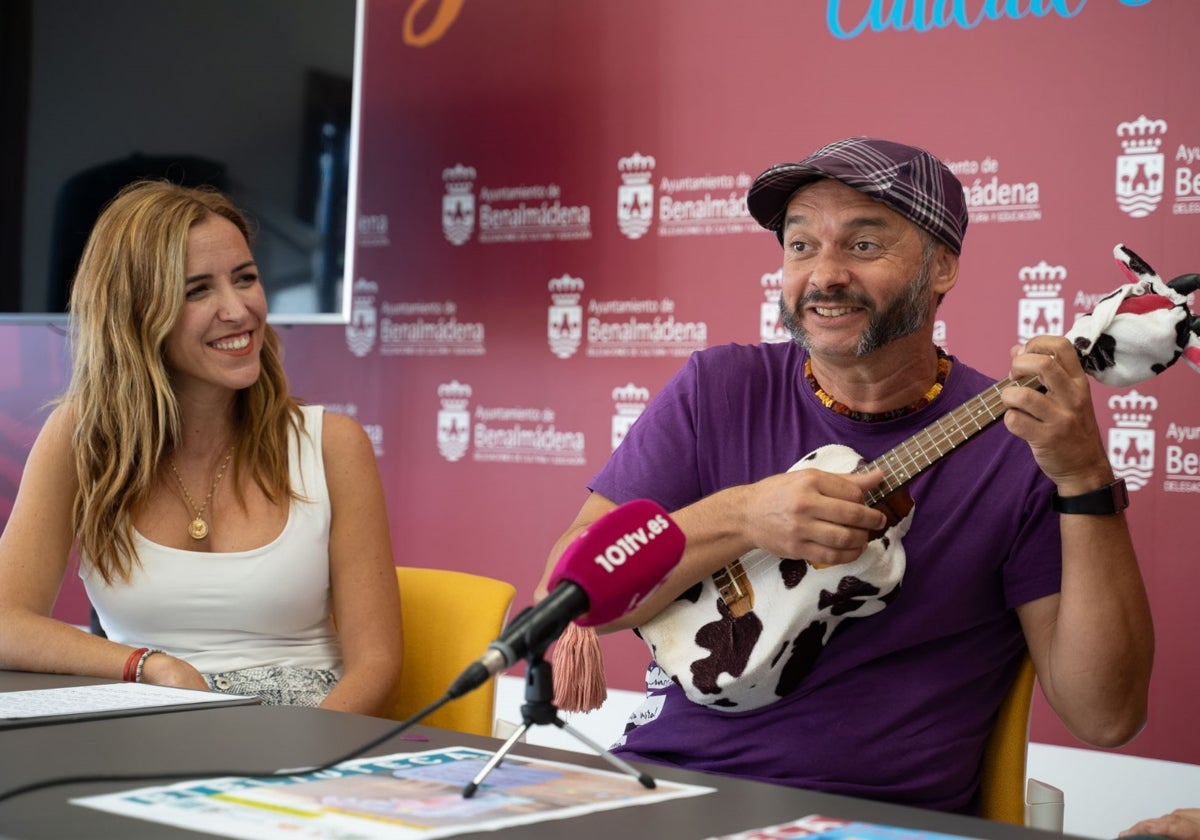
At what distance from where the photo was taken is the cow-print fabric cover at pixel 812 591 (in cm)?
169

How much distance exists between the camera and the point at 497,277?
13.7ft

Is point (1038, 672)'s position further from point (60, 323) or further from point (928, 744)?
point (60, 323)

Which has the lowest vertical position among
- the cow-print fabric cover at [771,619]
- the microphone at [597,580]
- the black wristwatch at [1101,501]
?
the cow-print fabric cover at [771,619]

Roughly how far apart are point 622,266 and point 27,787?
2.93m

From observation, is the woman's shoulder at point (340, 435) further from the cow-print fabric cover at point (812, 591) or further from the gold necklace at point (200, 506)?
the cow-print fabric cover at point (812, 591)

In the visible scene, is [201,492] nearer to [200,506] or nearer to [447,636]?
[200,506]

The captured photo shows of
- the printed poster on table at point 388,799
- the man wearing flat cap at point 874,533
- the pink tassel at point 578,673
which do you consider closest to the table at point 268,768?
the printed poster on table at point 388,799

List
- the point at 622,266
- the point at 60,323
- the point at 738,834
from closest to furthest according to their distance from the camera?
the point at 738,834 < the point at 622,266 < the point at 60,323

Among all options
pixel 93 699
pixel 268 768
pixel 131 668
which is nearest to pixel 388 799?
pixel 268 768

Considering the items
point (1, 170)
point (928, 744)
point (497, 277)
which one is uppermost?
point (1, 170)

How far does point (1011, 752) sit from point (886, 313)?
2.08 feet

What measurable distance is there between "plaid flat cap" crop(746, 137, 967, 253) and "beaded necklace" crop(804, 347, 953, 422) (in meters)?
0.18

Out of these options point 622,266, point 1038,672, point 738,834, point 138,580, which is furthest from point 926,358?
point 622,266

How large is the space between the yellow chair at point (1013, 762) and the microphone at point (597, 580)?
2.89ft
